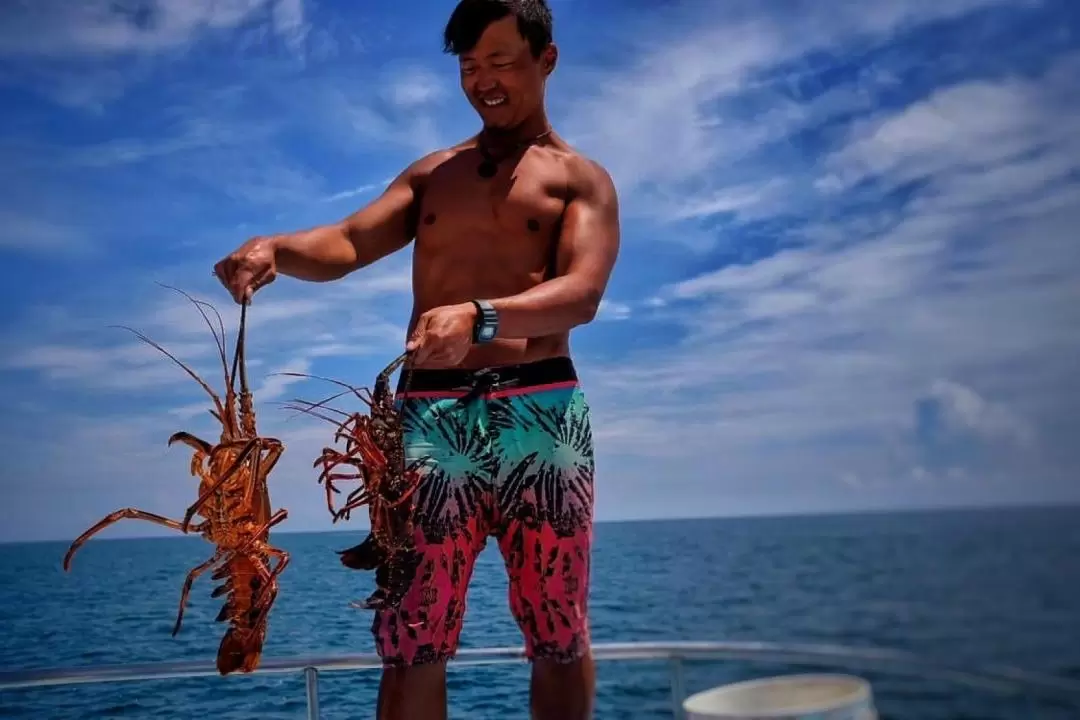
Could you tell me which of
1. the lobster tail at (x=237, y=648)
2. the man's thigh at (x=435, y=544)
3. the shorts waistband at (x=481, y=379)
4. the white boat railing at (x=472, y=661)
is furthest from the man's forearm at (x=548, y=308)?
the white boat railing at (x=472, y=661)

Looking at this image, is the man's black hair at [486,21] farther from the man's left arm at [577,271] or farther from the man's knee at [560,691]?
the man's knee at [560,691]

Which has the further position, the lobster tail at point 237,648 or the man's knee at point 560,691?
the man's knee at point 560,691

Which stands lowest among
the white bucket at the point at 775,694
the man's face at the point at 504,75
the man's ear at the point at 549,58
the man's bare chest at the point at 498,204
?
the white bucket at the point at 775,694

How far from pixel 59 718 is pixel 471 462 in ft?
46.2

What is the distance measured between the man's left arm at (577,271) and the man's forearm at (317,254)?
42cm

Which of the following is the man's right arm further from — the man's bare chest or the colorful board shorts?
the colorful board shorts

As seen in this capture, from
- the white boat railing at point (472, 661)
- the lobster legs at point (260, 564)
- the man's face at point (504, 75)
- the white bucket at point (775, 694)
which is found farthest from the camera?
the white boat railing at point (472, 661)

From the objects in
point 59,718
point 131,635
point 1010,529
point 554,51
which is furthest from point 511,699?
point 1010,529

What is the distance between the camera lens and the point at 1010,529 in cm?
6050

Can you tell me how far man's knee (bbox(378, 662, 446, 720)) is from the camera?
1.60 metres

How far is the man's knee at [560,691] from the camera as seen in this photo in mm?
1696

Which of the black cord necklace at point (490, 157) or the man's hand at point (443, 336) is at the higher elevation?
the black cord necklace at point (490, 157)

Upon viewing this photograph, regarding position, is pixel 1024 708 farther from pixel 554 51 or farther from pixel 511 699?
pixel 511 699

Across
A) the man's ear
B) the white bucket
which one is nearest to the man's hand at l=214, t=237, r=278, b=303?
the man's ear
